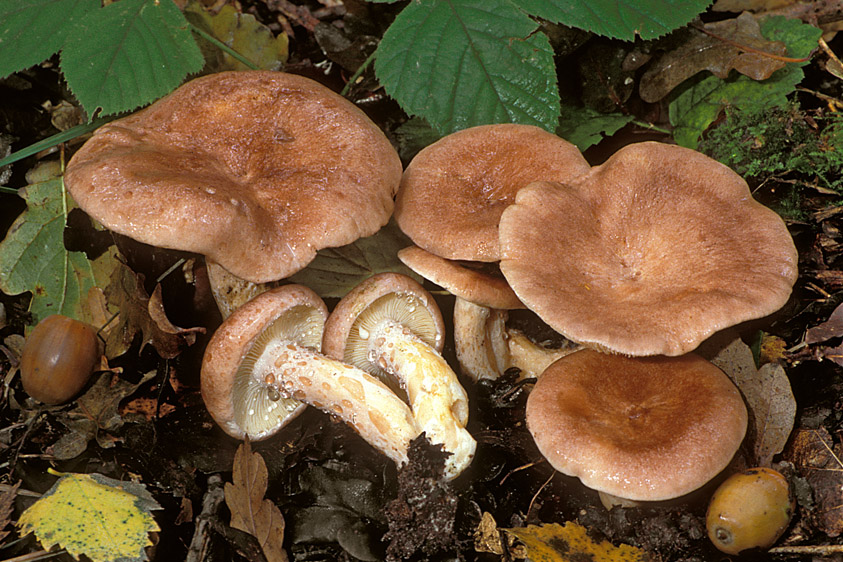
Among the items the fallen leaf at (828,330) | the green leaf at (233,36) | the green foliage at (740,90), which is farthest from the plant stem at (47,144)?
the fallen leaf at (828,330)

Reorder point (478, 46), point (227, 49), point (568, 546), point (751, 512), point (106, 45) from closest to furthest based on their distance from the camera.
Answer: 1. point (751, 512)
2. point (568, 546)
3. point (106, 45)
4. point (478, 46)
5. point (227, 49)

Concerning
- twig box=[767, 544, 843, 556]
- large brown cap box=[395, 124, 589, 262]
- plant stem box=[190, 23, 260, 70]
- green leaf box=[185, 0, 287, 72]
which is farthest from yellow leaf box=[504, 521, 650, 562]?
green leaf box=[185, 0, 287, 72]

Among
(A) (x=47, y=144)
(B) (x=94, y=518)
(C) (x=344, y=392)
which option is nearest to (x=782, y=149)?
(C) (x=344, y=392)

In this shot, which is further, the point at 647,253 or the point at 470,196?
the point at 470,196

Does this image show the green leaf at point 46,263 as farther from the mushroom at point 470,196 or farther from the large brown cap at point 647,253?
the large brown cap at point 647,253

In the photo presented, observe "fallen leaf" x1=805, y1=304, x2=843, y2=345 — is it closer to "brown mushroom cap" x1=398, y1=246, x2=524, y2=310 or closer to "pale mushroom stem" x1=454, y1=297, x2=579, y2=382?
"pale mushroom stem" x1=454, y1=297, x2=579, y2=382

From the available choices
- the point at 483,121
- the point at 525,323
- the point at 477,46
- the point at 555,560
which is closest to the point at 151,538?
the point at 555,560

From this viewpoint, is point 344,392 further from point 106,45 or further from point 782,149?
point 782,149
